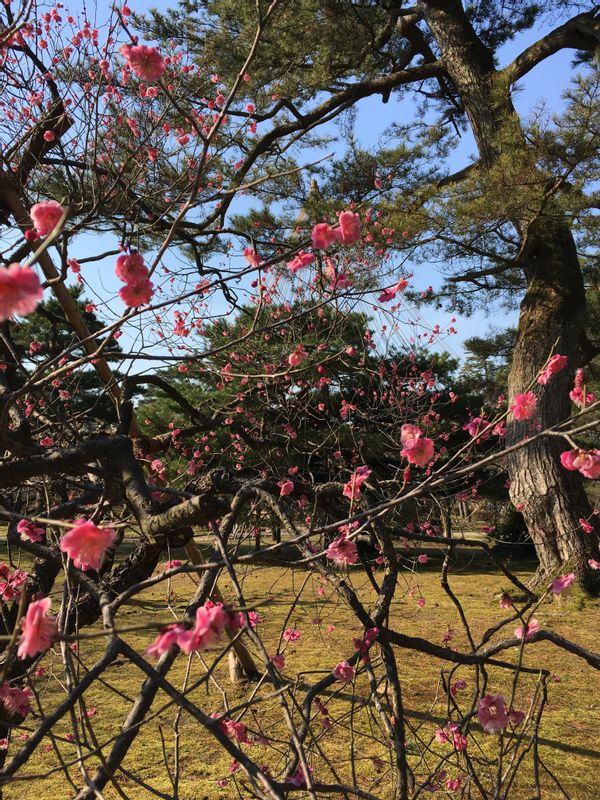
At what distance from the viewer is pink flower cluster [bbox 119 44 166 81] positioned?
1382 mm

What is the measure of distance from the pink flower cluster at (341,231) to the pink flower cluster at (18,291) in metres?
0.70

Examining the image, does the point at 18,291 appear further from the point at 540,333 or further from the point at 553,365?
the point at 540,333

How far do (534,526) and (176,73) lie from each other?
5.95m

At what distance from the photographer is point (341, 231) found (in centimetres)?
140

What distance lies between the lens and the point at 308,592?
323 inches

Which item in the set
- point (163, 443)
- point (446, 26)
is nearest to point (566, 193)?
point (446, 26)

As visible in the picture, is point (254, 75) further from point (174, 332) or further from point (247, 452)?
point (247, 452)

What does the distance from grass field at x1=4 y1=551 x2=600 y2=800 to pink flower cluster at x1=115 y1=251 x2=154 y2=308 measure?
0.76 meters

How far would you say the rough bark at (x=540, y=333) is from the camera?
6.76m

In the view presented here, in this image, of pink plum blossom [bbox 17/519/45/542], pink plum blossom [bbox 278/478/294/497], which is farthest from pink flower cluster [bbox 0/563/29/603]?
pink plum blossom [bbox 278/478/294/497]

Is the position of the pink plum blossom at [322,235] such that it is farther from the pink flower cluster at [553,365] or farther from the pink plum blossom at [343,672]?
the pink plum blossom at [343,672]

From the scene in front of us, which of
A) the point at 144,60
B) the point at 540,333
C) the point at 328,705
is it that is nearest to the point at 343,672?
the point at 144,60

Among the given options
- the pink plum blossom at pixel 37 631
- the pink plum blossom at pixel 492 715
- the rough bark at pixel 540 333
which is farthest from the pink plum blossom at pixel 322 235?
the rough bark at pixel 540 333

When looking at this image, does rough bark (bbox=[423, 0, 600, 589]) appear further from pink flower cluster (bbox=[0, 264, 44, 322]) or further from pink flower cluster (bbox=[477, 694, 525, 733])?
pink flower cluster (bbox=[0, 264, 44, 322])
